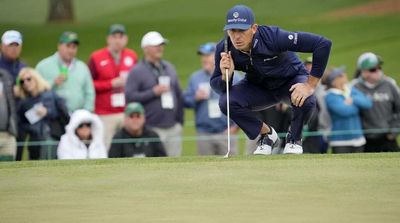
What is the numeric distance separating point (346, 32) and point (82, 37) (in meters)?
8.16

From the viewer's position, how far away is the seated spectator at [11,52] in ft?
53.7

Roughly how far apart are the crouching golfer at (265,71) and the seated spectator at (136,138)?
143 inches

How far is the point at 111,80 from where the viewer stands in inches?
690

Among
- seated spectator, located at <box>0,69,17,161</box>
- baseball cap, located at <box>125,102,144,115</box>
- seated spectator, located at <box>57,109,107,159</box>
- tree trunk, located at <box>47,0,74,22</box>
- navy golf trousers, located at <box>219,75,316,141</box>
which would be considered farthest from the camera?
tree trunk, located at <box>47,0,74,22</box>

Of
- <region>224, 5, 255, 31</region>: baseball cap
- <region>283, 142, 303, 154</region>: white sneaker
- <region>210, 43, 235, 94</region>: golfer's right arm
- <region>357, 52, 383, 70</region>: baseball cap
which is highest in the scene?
<region>224, 5, 255, 31</region>: baseball cap

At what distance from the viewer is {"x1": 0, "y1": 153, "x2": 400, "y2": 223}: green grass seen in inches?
345

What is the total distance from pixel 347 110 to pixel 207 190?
25.4ft

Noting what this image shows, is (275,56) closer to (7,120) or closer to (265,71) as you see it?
(265,71)

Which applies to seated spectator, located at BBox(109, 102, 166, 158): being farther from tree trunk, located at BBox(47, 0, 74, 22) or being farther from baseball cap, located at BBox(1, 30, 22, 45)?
tree trunk, located at BBox(47, 0, 74, 22)

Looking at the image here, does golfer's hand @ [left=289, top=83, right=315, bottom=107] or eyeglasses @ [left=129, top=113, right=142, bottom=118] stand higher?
golfer's hand @ [left=289, top=83, right=315, bottom=107]

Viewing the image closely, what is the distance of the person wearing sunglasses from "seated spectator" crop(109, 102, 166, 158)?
11.1 feet

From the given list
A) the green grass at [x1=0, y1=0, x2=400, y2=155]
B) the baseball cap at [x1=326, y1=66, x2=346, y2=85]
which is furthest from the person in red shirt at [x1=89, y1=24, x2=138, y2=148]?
the green grass at [x1=0, y1=0, x2=400, y2=155]

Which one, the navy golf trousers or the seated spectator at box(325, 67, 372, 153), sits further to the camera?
the seated spectator at box(325, 67, 372, 153)

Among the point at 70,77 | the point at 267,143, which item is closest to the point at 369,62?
the point at 70,77
